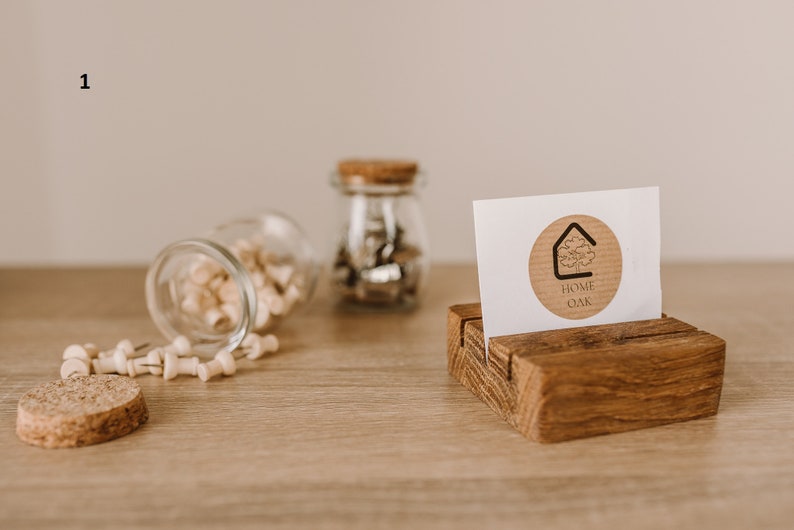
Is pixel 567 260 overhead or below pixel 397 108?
below

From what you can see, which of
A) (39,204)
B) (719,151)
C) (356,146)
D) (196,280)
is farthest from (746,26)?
(39,204)

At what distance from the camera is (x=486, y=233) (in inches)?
31.5

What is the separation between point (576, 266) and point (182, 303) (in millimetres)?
550

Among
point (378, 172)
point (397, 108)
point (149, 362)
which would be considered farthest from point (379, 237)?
point (397, 108)

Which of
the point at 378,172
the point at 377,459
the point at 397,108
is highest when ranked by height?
the point at 397,108

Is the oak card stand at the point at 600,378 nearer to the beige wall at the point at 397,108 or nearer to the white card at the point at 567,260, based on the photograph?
the white card at the point at 567,260

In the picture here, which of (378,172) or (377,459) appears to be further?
(378,172)

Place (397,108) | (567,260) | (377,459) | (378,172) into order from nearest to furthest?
1. (377,459)
2. (567,260)
3. (378,172)
4. (397,108)

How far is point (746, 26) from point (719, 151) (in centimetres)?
26

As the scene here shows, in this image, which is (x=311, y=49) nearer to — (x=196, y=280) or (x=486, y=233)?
(x=196, y=280)

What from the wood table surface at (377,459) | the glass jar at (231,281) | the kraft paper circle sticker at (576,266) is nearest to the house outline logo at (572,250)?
the kraft paper circle sticker at (576,266)

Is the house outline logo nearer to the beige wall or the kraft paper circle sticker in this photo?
the kraft paper circle sticker

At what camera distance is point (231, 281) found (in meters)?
1.07

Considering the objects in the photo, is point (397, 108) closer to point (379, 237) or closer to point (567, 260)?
point (379, 237)
